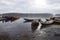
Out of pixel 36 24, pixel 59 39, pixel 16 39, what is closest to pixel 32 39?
pixel 16 39

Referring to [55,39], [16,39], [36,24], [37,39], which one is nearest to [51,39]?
[55,39]

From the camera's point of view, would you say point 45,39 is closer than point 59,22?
Yes

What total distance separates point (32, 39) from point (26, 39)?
66cm

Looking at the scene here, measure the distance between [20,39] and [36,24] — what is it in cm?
1243

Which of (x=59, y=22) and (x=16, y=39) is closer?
(x=16, y=39)

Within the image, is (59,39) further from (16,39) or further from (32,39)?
(16,39)

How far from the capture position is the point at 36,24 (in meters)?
28.2

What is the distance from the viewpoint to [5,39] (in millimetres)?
16469

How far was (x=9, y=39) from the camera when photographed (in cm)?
1644

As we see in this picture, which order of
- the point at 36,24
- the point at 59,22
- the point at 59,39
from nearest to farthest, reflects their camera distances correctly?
the point at 59,39
the point at 36,24
the point at 59,22

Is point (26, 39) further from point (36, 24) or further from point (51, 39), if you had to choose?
point (36, 24)

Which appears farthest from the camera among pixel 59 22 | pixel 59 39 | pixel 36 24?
pixel 59 22

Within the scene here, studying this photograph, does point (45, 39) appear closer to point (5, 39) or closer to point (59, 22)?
point (5, 39)

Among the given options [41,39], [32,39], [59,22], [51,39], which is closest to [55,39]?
[51,39]
